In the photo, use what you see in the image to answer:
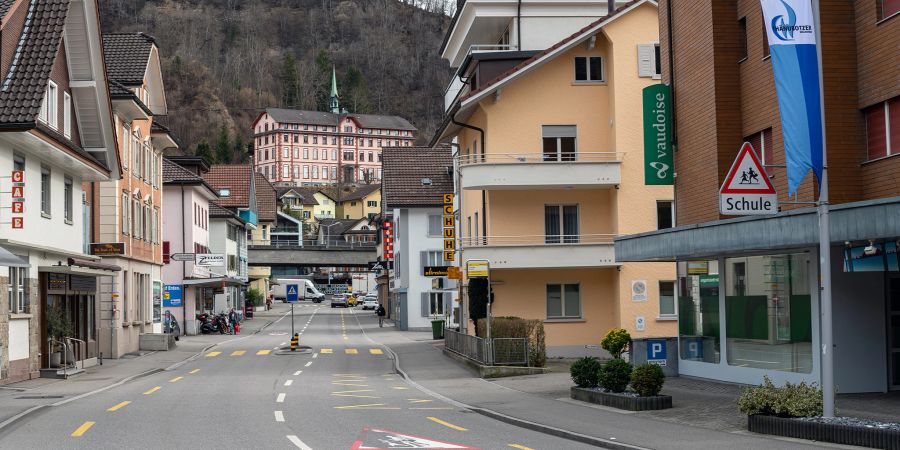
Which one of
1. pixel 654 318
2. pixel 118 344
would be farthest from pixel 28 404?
pixel 654 318

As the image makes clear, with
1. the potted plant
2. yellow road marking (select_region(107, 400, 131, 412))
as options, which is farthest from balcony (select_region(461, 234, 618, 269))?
yellow road marking (select_region(107, 400, 131, 412))

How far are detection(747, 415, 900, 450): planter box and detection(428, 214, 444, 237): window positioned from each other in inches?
2014

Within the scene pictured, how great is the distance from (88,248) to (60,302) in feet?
21.1

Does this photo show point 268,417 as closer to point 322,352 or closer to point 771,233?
point 771,233

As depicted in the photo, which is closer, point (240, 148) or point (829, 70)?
point (829, 70)

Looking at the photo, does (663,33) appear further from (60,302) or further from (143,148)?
(143,148)

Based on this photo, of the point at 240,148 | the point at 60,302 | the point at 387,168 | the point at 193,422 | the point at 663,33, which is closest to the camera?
the point at 193,422

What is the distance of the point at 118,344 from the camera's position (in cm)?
4131

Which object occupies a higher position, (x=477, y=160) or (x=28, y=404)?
(x=477, y=160)

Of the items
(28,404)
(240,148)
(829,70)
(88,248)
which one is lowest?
(28,404)

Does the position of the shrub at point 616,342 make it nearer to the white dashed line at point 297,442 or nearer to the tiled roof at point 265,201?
the white dashed line at point 297,442

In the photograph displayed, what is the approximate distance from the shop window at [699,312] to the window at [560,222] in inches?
466

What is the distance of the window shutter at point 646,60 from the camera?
3900 cm

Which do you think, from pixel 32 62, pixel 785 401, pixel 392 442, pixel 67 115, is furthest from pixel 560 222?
pixel 392 442
